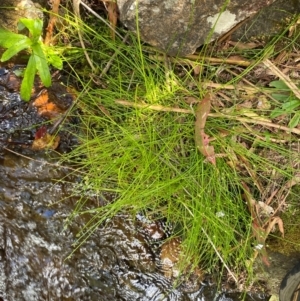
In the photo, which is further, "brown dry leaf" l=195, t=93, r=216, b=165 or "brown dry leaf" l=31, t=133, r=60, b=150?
"brown dry leaf" l=31, t=133, r=60, b=150

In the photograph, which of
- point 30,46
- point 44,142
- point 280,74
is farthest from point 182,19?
point 44,142

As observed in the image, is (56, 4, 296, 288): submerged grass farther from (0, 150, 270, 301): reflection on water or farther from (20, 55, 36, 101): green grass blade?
(20, 55, 36, 101): green grass blade

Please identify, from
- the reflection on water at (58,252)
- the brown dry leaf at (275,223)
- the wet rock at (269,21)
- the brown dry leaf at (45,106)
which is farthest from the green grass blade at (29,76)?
the brown dry leaf at (275,223)

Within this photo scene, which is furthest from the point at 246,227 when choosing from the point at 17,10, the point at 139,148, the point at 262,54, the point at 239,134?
the point at 17,10

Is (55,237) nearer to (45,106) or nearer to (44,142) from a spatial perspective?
(44,142)

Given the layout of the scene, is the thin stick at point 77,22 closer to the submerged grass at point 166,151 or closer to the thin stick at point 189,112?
the submerged grass at point 166,151

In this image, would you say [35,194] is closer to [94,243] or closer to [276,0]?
[94,243]

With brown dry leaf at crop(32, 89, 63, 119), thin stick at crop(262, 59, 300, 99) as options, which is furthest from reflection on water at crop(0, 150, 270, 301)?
thin stick at crop(262, 59, 300, 99)
